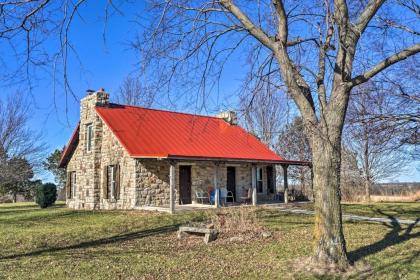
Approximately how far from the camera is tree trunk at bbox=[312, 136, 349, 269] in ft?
20.7

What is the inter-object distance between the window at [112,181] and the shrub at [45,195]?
5.99 meters

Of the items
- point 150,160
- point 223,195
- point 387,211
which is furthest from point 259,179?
point 387,211

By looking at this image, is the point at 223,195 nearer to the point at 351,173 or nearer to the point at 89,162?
the point at 89,162

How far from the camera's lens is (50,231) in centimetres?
1172

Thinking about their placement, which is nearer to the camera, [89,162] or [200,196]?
[200,196]

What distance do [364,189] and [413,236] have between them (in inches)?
837

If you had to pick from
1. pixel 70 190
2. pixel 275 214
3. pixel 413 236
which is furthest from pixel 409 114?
pixel 70 190

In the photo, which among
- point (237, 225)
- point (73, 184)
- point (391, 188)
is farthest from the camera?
point (391, 188)

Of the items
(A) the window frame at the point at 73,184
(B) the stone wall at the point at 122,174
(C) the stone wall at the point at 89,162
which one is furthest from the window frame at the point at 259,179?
(A) the window frame at the point at 73,184

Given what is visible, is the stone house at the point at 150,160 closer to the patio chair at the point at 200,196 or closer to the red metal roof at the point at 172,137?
the red metal roof at the point at 172,137

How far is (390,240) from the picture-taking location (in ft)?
30.3

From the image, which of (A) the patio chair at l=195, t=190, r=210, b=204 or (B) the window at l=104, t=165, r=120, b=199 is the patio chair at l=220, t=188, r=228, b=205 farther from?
(B) the window at l=104, t=165, r=120, b=199

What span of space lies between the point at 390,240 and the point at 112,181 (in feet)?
44.6

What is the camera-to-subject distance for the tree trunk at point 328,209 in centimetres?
631
